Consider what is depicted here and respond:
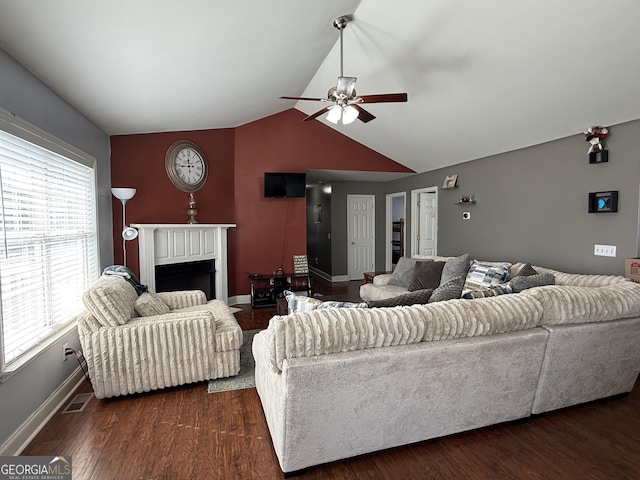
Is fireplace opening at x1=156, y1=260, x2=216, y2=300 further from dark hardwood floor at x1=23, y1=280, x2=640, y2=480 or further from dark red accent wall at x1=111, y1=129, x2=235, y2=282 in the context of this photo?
dark hardwood floor at x1=23, y1=280, x2=640, y2=480

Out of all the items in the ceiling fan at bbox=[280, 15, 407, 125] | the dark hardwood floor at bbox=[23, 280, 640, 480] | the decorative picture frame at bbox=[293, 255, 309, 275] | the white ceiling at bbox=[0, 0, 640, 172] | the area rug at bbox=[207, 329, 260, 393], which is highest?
the white ceiling at bbox=[0, 0, 640, 172]

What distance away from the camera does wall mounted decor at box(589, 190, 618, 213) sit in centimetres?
308

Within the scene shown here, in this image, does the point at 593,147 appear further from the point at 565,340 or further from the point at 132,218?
the point at 132,218

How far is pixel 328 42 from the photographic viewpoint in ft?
10.5

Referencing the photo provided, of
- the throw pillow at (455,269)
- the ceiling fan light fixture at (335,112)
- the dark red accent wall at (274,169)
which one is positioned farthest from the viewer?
the dark red accent wall at (274,169)

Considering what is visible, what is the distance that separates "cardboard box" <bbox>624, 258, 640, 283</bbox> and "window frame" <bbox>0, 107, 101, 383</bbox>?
4637mm

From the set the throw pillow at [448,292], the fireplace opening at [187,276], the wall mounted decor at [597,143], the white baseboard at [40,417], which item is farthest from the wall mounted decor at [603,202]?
the white baseboard at [40,417]

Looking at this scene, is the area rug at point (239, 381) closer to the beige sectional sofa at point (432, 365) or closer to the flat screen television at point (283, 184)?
the beige sectional sofa at point (432, 365)

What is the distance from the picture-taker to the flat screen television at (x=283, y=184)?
5.14 m

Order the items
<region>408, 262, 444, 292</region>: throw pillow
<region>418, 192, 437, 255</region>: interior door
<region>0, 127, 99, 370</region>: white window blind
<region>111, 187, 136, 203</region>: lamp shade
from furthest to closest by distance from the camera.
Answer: <region>418, 192, 437, 255</region>: interior door
<region>408, 262, 444, 292</region>: throw pillow
<region>111, 187, 136, 203</region>: lamp shade
<region>0, 127, 99, 370</region>: white window blind

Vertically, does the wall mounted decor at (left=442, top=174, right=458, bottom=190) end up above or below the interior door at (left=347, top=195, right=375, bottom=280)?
above

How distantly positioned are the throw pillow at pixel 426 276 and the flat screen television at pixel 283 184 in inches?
89.0

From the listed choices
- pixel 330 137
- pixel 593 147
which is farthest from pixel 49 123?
pixel 593 147

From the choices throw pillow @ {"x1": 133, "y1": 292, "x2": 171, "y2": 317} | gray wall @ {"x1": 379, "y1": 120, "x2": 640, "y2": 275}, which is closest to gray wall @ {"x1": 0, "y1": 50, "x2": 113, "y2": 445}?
throw pillow @ {"x1": 133, "y1": 292, "x2": 171, "y2": 317}
